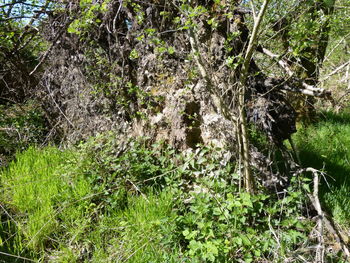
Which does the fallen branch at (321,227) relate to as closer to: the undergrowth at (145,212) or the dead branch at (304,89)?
the undergrowth at (145,212)

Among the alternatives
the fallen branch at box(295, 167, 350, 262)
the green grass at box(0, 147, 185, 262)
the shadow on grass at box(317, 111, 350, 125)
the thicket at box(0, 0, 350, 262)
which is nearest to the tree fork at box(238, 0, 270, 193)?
the thicket at box(0, 0, 350, 262)

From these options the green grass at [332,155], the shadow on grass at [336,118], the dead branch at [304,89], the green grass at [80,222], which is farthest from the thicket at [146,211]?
the shadow on grass at [336,118]

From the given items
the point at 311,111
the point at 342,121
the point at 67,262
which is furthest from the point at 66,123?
the point at 342,121

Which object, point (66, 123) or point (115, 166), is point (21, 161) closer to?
point (66, 123)

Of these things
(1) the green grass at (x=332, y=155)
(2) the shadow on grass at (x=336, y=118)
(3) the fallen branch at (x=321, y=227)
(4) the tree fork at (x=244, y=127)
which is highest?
(4) the tree fork at (x=244, y=127)

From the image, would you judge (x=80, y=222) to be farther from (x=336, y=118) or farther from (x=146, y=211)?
(x=336, y=118)

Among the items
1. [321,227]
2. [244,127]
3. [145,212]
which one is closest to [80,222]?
[145,212]

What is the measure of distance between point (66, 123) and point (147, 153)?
5.59 ft

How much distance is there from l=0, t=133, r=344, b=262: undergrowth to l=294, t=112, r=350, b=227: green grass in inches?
14.1

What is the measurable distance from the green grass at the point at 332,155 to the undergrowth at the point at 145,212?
359 mm

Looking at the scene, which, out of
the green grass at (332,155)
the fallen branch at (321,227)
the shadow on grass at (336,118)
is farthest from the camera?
the shadow on grass at (336,118)

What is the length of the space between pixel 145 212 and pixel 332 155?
240 cm

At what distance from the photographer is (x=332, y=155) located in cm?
341

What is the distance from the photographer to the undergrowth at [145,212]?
79.1 inches
